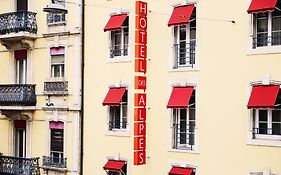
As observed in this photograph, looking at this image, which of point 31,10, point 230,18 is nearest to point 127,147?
point 230,18

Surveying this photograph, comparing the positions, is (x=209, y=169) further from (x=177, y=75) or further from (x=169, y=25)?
(x=169, y=25)

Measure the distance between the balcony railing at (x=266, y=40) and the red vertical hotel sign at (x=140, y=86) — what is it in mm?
4082

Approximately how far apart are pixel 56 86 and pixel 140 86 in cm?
496

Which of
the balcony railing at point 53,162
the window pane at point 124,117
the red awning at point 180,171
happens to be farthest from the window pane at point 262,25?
the balcony railing at point 53,162

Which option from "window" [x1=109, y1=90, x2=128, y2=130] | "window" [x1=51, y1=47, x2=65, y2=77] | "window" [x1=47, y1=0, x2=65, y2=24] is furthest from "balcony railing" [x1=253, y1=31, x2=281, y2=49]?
"window" [x1=47, y1=0, x2=65, y2=24]

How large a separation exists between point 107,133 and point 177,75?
389 cm

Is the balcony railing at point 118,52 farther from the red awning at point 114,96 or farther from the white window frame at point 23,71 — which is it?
the white window frame at point 23,71

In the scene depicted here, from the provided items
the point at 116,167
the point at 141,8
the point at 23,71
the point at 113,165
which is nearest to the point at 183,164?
the point at 116,167

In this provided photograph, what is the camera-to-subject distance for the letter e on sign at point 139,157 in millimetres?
17250

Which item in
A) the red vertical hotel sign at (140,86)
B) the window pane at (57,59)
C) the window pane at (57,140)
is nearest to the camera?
the red vertical hotel sign at (140,86)

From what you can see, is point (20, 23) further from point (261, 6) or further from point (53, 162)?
point (261, 6)

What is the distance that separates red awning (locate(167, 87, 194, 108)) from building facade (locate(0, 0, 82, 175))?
4940 millimetres

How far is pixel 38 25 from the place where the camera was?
2198 cm

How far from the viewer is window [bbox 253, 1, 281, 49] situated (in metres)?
15.0
